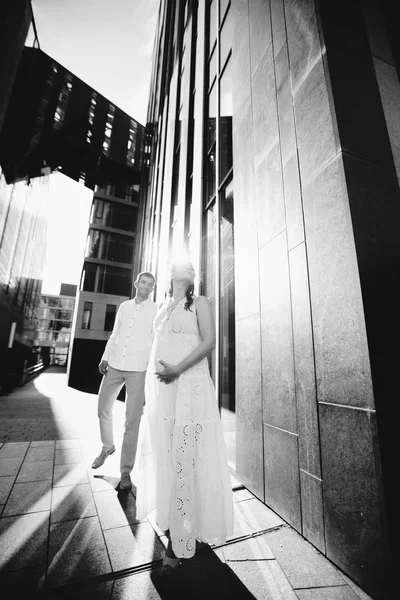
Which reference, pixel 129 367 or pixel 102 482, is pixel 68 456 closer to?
pixel 102 482

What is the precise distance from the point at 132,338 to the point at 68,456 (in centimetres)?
216

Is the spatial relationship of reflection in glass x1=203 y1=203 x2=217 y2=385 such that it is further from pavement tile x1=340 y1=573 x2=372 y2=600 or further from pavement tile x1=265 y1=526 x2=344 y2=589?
pavement tile x1=340 y1=573 x2=372 y2=600

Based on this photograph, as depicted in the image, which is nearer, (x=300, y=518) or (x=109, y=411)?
(x=300, y=518)

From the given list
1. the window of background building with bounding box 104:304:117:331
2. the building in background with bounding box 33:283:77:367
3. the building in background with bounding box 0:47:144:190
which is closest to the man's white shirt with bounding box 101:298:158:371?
the building in background with bounding box 0:47:144:190

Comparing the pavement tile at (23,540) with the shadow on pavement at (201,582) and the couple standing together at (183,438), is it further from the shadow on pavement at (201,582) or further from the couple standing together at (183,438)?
the shadow on pavement at (201,582)

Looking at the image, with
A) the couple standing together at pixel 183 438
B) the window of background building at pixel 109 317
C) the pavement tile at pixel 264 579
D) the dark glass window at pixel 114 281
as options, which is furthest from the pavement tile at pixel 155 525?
the dark glass window at pixel 114 281

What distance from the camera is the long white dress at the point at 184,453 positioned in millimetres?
1738

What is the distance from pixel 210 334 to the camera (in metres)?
1.98

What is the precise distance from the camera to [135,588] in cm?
153

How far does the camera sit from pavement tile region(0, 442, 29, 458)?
12.6 ft

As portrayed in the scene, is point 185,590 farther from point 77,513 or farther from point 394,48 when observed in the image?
point 394,48

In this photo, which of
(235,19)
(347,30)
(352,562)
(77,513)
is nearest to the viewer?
(352,562)

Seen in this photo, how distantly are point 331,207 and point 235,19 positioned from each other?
4.96 m

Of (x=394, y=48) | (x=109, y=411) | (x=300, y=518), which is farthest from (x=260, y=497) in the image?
(x=394, y=48)
